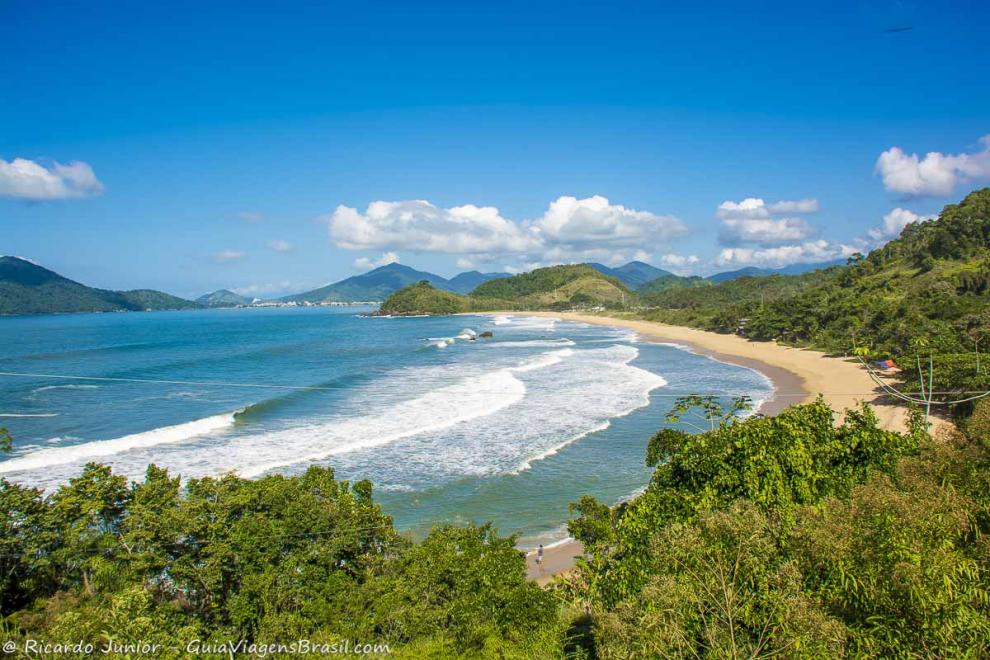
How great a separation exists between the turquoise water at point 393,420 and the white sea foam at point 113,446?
12cm

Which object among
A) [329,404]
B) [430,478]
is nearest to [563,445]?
[430,478]

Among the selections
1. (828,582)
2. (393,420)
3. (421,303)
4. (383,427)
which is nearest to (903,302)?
(393,420)

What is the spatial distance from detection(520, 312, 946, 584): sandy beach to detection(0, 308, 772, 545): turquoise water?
132 centimetres

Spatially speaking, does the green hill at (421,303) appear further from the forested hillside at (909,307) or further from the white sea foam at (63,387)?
the white sea foam at (63,387)

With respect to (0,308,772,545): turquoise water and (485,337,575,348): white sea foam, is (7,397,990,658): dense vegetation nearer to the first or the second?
(0,308,772,545): turquoise water

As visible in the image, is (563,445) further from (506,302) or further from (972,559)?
(506,302)

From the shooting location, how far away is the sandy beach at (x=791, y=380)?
14.9 metres

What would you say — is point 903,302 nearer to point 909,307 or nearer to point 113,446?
point 909,307

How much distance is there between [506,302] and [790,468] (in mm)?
168306

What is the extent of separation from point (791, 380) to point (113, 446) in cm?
3982

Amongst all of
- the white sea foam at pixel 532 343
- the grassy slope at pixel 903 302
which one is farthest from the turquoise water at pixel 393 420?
the white sea foam at pixel 532 343

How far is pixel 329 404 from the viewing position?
105ft

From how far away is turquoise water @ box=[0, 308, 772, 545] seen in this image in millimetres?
19203

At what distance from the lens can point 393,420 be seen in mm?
27969
